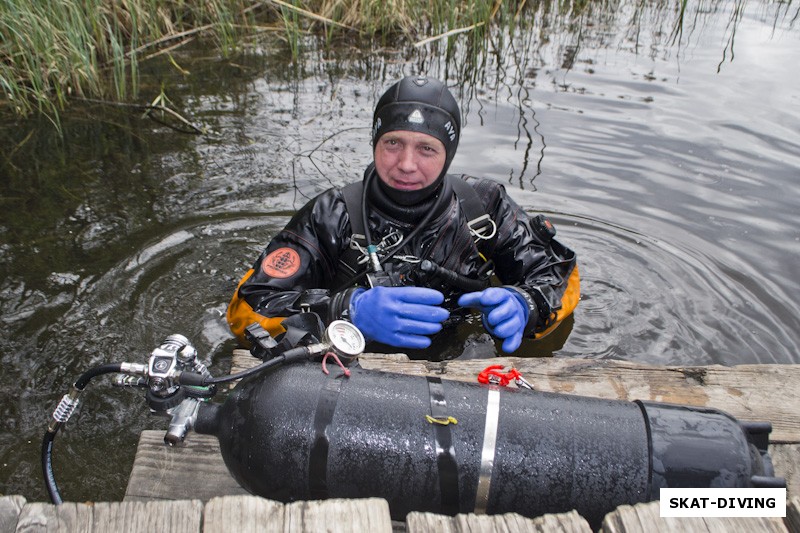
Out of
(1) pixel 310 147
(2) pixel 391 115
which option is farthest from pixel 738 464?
(1) pixel 310 147

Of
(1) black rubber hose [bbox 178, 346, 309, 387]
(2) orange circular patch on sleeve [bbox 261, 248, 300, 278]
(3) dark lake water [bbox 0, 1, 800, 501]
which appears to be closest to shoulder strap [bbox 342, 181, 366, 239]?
(2) orange circular patch on sleeve [bbox 261, 248, 300, 278]

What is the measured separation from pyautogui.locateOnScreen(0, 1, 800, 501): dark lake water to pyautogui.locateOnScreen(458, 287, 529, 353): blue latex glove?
26.0 inches

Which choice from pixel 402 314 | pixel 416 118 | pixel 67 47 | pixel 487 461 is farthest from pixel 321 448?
pixel 67 47

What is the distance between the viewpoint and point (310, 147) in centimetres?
561

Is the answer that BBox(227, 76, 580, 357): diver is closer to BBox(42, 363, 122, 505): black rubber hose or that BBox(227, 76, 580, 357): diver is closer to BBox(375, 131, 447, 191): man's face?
BBox(375, 131, 447, 191): man's face

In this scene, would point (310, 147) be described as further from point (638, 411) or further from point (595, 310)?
point (638, 411)

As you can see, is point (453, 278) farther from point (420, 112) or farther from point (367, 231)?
point (420, 112)

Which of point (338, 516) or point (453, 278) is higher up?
point (338, 516)

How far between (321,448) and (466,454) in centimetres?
36

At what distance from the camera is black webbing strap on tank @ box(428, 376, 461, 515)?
1660 mm

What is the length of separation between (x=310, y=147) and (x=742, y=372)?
12.8 ft

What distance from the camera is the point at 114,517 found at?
1.51 metres

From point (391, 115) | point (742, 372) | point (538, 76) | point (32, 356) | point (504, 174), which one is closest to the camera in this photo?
point (742, 372)

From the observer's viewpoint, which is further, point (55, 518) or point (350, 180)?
point (350, 180)
